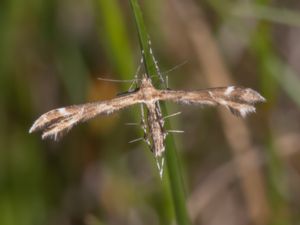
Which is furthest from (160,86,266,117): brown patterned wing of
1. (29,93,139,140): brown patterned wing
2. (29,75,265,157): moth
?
(29,93,139,140): brown patterned wing

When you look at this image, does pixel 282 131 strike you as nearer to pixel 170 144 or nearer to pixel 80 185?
→ pixel 80 185

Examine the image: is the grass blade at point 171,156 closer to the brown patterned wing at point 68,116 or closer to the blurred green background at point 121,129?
the brown patterned wing at point 68,116

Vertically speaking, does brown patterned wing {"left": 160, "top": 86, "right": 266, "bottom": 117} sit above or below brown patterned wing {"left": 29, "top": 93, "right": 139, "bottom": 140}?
below

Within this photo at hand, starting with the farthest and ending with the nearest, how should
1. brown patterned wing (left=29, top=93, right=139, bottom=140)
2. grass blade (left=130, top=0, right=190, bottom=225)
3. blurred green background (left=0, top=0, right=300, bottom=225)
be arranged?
blurred green background (left=0, top=0, right=300, bottom=225), brown patterned wing (left=29, top=93, right=139, bottom=140), grass blade (left=130, top=0, right=190, bottom=225)

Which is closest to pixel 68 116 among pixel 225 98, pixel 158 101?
pixel 158 101

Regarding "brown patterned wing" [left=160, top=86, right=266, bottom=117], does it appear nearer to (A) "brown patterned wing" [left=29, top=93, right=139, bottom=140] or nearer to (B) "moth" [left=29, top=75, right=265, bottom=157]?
(B) "moth" [left=29, top=75, right=265, bottom=157]

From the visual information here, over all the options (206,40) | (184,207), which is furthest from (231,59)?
(184,207)
